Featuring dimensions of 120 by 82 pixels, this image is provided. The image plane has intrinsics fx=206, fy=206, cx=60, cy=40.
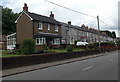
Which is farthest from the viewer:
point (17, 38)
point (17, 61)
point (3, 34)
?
point (3, 34)

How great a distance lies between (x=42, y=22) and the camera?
43.2 metres

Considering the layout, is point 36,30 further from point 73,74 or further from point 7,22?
point 7,22

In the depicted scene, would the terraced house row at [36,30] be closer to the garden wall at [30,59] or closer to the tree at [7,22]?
the garden wall at [30,59]

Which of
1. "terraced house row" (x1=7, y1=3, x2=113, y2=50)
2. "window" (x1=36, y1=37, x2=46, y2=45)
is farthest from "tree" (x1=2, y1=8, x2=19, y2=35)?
"window" (x1=36, y1=37, x2=46, y2=45)

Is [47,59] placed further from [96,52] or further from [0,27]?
[0,27]

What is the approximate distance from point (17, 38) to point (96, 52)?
55.7ft

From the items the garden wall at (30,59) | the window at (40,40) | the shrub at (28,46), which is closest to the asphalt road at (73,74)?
the garden wall at (30,59)

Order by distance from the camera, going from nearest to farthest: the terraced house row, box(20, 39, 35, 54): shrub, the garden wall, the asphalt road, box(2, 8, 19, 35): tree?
the asphalt road → the garden wall → box(20, 39, 35, 54): shrub → the terraced house row → box(2, 8, 19, 35): tree

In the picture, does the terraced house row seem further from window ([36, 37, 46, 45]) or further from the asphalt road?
the asphalt road

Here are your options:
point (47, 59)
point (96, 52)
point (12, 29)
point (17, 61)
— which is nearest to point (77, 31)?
point (12, 29)

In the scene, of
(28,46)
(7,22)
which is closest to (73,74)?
(28,46)

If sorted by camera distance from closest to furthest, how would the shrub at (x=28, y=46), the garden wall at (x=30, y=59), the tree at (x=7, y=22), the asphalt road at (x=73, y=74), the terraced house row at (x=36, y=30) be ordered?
1. the asphalt road at (x=73, y=74)
2. the garden wall at (x=30, y=59)
3. the shrub at (x=28, y=46)
4. the terraced house row at (x=36, y=30)
5. the tree at (x=7, y=22)

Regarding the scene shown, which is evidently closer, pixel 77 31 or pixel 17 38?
pixel 17 38

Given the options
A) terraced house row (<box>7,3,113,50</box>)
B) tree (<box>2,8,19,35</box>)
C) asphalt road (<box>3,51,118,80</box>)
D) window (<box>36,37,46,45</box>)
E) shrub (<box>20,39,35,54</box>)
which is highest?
tree (<box>2,8,19,35</box>)
